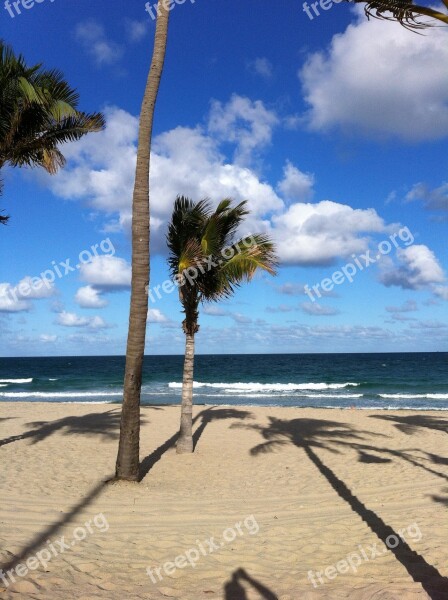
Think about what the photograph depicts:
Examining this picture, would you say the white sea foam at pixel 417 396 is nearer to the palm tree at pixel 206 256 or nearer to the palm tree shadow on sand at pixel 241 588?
the palm tree at pixel 206 256

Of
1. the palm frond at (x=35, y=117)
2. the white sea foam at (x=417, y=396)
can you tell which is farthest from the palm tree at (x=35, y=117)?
the white sea foam at (x=417, y=396)

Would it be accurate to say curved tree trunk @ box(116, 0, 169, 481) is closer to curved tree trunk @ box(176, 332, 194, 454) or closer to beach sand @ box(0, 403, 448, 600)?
beach sand @ box(0, 403, 448, 600)

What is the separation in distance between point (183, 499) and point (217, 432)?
7806 mm

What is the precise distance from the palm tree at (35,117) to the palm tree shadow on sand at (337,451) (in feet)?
27.7

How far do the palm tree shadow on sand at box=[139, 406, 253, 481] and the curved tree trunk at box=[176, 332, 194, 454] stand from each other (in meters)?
0.61

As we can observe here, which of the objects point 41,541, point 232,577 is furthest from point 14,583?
point 232,577

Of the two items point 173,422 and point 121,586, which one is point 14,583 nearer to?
point 121,586

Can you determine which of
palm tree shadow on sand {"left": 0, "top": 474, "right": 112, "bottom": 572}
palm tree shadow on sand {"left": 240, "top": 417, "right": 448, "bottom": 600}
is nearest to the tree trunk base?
palm tree shadow on sand {"left": 240, "top": 417, "right": 448, "bottom": 600}

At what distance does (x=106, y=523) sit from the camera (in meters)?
6.88

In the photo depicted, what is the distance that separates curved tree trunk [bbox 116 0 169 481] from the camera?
342 inches

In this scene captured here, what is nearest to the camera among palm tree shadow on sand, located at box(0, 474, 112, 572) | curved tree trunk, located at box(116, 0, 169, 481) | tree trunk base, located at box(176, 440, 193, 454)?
palm tree shadow on sand, located at box(0, 474, 112, 572)

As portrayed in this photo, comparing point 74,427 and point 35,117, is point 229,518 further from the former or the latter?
point 74,427

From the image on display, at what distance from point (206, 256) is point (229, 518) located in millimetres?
5771

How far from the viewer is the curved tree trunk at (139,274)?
870 centimetres
